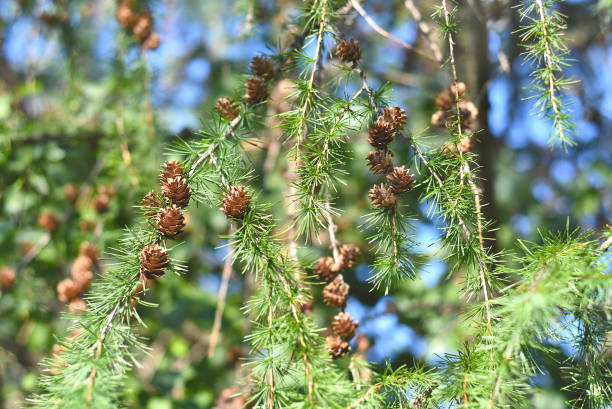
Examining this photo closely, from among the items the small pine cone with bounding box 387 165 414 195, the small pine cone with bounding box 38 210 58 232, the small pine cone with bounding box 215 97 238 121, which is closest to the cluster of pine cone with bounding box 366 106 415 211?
the small pine cone with bounding box 387 165 414 195

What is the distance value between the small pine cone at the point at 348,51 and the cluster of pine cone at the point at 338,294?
294 mm

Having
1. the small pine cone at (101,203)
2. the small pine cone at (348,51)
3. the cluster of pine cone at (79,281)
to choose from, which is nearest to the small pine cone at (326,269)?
the small pine cone at (348,51)

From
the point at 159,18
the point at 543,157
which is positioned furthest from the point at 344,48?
the point at 543,157

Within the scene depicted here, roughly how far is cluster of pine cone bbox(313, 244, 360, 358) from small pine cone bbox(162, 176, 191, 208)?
0.79 feet

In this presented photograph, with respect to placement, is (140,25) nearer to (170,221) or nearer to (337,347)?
(170,221)

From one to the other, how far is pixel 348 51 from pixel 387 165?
188 millimetres

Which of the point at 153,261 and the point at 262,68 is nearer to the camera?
the point at 153,261

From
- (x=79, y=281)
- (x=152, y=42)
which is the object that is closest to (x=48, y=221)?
(x=79, y=281)

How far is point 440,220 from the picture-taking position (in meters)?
0.69

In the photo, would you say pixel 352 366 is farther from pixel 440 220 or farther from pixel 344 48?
pixel 344 48

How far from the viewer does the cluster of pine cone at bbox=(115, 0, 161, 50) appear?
1.23 m

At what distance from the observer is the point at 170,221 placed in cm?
58

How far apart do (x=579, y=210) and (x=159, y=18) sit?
1.93m

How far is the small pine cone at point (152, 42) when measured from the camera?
4.07 ft
